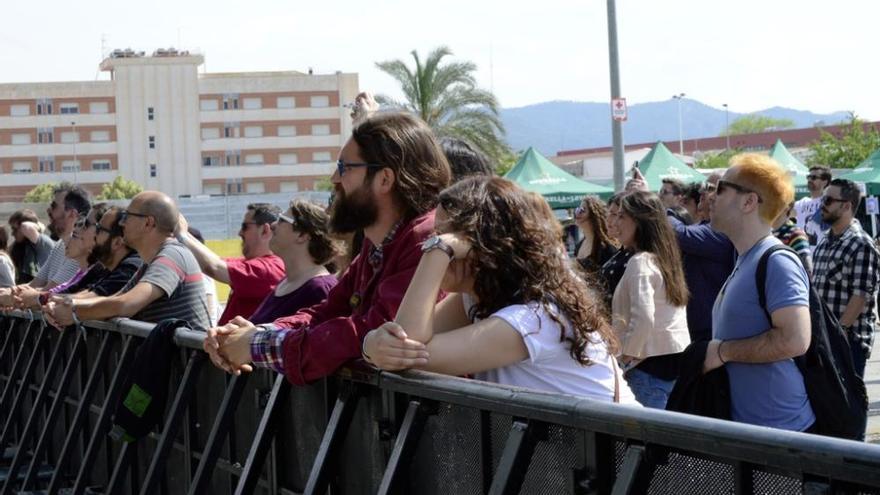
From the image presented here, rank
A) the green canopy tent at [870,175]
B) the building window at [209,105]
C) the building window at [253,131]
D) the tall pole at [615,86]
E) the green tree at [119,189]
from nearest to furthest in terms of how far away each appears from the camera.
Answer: the tall pole at [615,86], the green canopy tent at [870,175], the green tree at [119,189], the building window at [209,105], the building window at [253,131]

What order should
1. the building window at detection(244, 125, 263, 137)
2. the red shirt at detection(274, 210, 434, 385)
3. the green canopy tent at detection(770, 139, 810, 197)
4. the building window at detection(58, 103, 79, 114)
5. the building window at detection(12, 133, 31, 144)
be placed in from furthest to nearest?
the building window at detection(244, 125, 263, 137) → the building window at detection(12, 133, 31, 144) → the building window at detection(58, 103, 79, 114) → the green canopy tent at detection(770, 139, 810, 197) → the red shirt at detection(274, 210, 434, 385)

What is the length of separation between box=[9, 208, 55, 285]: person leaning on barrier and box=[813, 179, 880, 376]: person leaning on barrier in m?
8.15

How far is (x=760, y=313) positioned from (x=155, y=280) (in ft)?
11.6

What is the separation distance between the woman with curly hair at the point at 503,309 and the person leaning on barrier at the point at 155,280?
3.33m

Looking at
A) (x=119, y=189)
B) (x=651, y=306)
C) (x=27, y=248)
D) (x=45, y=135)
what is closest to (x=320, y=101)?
(x=119, y=189)

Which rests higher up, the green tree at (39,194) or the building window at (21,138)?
the building window at (21,138)

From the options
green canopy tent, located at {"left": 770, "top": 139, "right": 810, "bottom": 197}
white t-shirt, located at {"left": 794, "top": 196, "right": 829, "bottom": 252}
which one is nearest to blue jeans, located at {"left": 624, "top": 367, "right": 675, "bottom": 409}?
white t-shirt, located at {"left": 794, "top": 196, "right": 829, "bottom": 252}

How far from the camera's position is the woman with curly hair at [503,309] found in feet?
11.4

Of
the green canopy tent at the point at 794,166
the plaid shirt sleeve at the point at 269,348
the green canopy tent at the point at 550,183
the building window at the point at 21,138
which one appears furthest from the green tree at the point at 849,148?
the building window at the point at 21,138

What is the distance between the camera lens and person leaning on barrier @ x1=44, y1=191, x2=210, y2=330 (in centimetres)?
679

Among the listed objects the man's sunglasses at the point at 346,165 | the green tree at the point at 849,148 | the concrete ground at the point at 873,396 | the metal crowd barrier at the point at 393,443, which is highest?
the green tree at the point at 849,148

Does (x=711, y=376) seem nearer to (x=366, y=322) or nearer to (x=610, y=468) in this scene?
(x=366, y=322)

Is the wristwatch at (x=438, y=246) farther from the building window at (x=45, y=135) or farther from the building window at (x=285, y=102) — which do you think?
the building window at (x=45, y=135)

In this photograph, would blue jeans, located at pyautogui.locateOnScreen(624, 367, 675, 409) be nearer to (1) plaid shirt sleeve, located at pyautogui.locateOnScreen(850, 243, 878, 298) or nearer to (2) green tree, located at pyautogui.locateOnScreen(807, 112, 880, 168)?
(1) plaid shirt sleeve, located at pyautogui.locateOnScreen(850, 243, 878, 298)
